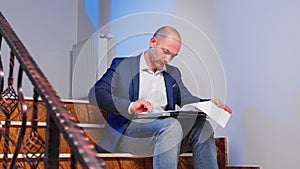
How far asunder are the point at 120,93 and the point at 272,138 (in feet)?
2.84

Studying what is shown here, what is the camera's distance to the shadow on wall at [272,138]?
2.42m

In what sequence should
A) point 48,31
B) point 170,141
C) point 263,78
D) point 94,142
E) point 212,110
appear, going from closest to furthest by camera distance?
1. point 170,141
2. point 212,110
3. point 263,78
4. point 94,142
5. point 48,31

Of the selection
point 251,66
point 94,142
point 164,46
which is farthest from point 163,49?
point 94,142

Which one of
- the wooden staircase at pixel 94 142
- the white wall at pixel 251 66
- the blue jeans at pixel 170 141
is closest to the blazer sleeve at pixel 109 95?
the blue jeans at pixel 170 141

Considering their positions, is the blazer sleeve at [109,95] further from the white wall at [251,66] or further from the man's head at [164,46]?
the white wall at [251,66]

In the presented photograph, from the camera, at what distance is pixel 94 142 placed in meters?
2.80

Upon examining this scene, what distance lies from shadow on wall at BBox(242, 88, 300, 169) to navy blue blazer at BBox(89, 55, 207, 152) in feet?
1.21

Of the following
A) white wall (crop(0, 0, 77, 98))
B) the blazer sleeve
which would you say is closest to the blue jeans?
the blazer sleeve

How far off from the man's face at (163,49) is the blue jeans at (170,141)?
0.39 m

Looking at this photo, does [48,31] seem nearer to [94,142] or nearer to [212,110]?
[94,142]

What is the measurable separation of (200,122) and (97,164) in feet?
4.81

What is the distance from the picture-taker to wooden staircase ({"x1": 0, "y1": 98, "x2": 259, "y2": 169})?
2341 mm

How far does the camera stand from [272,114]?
101 inches

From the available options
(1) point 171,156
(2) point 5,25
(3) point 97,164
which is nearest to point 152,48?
(1) point 171,156
